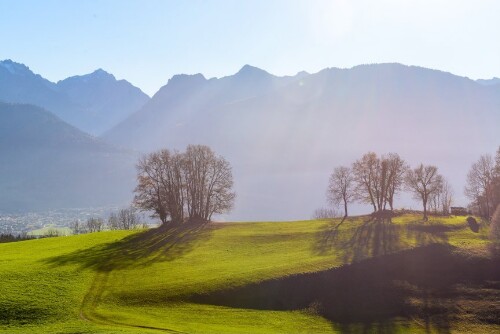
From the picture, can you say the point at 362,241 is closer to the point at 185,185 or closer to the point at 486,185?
the point at 185,185

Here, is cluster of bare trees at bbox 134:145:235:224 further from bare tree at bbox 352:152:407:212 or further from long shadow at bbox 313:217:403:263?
bare tree at bbox 352:152:407:212

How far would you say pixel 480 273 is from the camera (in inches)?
2815

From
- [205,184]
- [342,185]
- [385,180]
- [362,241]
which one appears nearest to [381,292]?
[362,241]

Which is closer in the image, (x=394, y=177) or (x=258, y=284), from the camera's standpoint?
(x=258, y=284)

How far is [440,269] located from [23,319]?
63.5m

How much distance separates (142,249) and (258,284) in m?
31.3

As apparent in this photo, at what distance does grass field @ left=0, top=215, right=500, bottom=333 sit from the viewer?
50750mm

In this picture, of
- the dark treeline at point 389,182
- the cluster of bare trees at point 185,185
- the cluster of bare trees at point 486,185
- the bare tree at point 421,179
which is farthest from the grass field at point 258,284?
the cluster of bare trees at point 486,185

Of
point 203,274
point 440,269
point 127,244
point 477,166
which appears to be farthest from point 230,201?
point 477,166

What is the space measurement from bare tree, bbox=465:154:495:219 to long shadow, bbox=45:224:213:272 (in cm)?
7758

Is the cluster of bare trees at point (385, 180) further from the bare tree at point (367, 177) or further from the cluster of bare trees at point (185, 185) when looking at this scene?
the cluster of bare trees at point (185, 185)

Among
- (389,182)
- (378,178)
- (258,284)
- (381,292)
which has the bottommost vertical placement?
(381,292)

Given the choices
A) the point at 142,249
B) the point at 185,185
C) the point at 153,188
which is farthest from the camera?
the point at 185,185

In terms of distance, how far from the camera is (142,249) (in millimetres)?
83438
